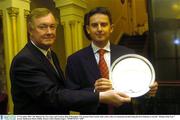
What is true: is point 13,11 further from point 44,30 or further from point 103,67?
point 103,67

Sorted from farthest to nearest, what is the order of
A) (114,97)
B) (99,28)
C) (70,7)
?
(70,7)
(99,28)
(114,97)

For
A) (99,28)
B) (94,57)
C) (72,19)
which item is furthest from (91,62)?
(72,19)

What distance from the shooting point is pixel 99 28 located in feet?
3.54

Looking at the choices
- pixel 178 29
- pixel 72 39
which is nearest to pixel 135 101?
pixel 178 29

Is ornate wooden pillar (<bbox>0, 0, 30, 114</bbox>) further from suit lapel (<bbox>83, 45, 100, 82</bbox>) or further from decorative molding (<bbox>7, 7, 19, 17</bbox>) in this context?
suit lapel (<bbox>83, 45, 100, 82</bbox>)

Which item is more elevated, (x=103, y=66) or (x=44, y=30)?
(x=44, y=30)

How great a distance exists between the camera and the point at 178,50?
123 cm

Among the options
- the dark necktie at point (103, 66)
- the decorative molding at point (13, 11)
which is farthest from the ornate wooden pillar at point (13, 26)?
the dark necktie at point (103, 66)

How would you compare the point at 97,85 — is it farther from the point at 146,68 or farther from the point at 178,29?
the point at 178,29

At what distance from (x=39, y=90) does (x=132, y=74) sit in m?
0.30

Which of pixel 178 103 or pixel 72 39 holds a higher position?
pixel 72 39

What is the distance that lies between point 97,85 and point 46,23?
0.27m

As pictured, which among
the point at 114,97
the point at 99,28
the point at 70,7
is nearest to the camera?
the point at 114,97

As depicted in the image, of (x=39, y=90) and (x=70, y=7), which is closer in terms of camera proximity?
(x=39, y=90)
